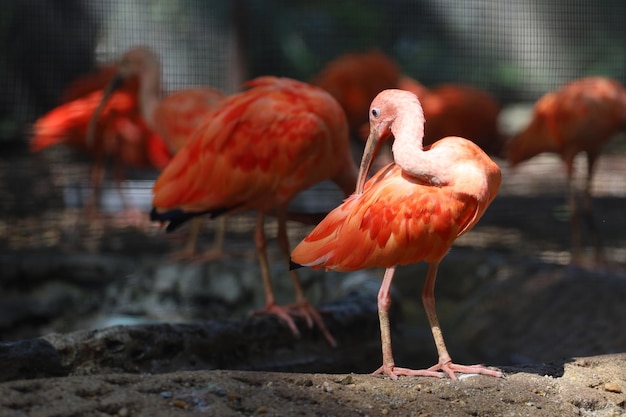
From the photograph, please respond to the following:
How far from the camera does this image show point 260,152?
4523 mm

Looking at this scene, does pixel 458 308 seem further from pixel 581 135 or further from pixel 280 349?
pixel 280 349

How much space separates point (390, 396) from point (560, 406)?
599 millimetres

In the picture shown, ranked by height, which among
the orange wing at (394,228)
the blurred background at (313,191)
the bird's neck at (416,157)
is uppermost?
the bird's neck at (416,157)

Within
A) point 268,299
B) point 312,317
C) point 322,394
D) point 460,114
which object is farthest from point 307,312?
point 460,114

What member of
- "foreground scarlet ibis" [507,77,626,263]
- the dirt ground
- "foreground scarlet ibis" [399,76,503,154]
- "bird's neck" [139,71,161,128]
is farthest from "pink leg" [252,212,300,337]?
"foreground scarlet ibis" [399,76,503,154]

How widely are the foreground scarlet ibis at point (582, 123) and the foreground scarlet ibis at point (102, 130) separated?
309cm

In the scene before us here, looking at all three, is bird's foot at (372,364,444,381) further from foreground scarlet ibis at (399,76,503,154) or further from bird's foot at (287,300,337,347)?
foreground scarlet ibis at (399,76,503,154)

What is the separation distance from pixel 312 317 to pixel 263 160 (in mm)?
788

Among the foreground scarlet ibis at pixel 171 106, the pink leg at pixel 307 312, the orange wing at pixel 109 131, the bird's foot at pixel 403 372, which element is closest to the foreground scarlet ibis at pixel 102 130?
the orange wing at pixel 109 131

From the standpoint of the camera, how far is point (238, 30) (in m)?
7.66

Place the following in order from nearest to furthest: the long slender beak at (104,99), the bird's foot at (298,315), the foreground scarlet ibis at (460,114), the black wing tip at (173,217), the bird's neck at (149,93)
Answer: the bird's foot at (298,315) < the black wing tip at (173,217) < the bird's neck at (149,93) < the long slender beak at (104,99) < the foreground scarlet ibis at (460,114)

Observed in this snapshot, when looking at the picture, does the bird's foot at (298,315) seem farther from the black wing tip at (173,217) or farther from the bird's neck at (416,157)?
the bird's neck at (416,157)

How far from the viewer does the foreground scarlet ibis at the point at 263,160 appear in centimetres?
446

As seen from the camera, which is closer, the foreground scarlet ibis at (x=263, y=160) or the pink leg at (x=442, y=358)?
the pink leg at (x=442, y=358)
